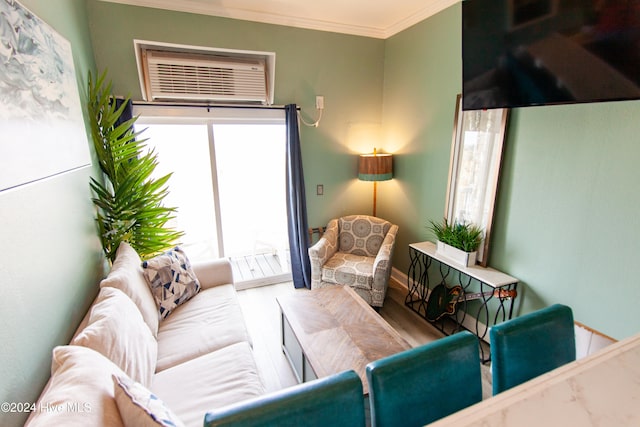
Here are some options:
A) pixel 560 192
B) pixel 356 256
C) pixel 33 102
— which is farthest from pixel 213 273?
pixel 560 192

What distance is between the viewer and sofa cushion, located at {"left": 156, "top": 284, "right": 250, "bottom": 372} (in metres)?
1.70

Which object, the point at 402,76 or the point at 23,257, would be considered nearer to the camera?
the point at 23,257

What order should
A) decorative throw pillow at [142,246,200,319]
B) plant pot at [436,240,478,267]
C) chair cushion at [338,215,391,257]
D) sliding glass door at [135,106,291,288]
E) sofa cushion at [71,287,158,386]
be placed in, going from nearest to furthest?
sofa cushion at [71,287,158,386]
decorative throw pillow at [142,246,200,319]
plant pot at [436,240,478,267]
sliding glass door at [135,106,291,288]
chair cushion at [338,215,391,257]

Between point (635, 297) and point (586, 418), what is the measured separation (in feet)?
4.09

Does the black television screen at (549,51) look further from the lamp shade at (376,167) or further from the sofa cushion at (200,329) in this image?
the sofa cushion at (200,329)

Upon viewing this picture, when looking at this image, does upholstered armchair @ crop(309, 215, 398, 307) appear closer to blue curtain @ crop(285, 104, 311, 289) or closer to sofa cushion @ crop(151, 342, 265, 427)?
blue curtain @ crop(285, 104, 311, 289)

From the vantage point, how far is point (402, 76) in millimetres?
3100

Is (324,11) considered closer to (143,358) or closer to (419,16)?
(419,16)

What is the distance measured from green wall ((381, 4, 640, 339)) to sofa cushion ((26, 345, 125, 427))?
2384mm

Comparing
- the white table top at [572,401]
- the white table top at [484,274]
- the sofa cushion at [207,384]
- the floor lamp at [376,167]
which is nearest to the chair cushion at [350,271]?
the white table top at [484,274]

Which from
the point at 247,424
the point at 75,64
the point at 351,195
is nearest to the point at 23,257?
the point at 247,424

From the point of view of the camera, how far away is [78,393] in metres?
0.93

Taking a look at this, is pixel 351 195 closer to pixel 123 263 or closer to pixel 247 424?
pixel 123 263

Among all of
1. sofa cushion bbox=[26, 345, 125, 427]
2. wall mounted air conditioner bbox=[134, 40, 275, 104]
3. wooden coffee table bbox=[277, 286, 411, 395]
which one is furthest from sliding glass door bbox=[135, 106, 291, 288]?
sofa cushion bbox=[26, 345, 125, 427]
